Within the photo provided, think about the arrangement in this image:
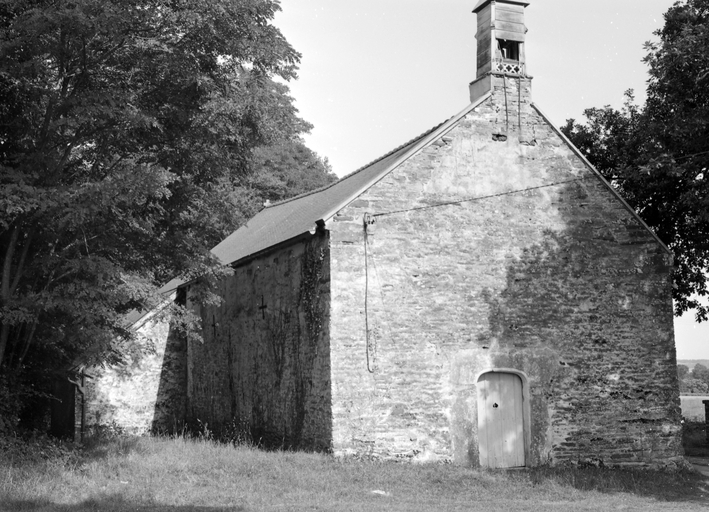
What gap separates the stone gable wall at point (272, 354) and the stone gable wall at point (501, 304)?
724mm

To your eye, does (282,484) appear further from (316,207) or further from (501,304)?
(316,207)

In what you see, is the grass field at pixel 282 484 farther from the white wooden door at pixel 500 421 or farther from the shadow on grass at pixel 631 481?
the white wooden door at pixel 500 421

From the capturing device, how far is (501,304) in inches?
701

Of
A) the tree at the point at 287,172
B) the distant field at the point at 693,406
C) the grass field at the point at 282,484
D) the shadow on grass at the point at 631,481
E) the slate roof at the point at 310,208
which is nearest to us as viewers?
the grass field at the point at 282,484

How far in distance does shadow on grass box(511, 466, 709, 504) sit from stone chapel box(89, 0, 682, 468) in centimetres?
66

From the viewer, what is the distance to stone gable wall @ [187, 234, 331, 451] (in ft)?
56.4

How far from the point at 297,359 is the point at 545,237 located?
243 inches

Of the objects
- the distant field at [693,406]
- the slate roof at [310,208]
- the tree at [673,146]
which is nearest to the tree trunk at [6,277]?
the slate roof at [310,208]

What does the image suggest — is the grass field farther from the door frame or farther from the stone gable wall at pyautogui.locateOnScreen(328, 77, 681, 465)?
the stone gable wall at pyautogui.locateOnScreen(328, 77, 681, 465)

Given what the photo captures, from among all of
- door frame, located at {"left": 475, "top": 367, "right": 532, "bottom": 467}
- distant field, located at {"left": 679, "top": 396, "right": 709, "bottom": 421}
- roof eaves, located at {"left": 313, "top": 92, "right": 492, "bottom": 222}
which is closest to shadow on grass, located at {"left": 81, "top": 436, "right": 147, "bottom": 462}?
roof eaves, located at {"left": 313, "top": 92, "right": 492, "bottom": 222}

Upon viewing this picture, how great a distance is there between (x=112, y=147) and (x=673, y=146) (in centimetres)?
1329

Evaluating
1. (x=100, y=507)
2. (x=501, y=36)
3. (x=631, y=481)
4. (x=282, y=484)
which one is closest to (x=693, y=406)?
(x=631, y=481)

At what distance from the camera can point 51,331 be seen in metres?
15.9

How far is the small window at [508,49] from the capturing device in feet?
63.3
